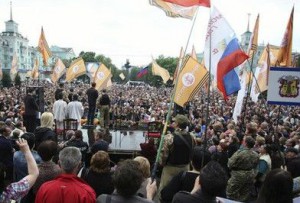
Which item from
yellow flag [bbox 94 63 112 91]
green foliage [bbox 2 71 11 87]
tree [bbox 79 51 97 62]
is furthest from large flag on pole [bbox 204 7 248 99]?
tree [bbox 79 51 97 62]

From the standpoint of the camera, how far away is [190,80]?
9.26 metres

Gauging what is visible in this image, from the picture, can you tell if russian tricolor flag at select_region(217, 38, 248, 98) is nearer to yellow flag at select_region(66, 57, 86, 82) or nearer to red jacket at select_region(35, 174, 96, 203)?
red jacket at select_region(35, 174, 96, 203)

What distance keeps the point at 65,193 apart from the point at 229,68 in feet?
20.2

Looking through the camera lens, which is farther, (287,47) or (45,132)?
(287,47)

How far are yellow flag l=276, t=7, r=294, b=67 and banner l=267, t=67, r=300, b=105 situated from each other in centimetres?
268

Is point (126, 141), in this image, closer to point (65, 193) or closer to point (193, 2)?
point (193, 2)

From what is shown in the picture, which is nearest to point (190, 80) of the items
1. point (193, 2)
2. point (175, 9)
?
point (175, 9)

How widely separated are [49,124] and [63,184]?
4488mm

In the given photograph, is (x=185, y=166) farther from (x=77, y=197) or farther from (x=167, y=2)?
(x=167, y=2)

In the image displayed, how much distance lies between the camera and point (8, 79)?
59906 millimetres

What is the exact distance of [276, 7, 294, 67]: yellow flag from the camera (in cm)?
974

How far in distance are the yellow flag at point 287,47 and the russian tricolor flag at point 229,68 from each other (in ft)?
5.46

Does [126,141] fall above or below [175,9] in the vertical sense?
below

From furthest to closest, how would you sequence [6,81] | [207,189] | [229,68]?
[6,81]
[229,68]
[207,189]
